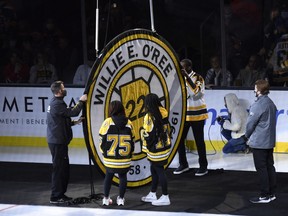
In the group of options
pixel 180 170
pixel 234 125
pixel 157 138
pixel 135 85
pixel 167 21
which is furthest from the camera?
pixel 167 21

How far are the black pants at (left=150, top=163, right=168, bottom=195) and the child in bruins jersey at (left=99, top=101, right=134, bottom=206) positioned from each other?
0.39 meters

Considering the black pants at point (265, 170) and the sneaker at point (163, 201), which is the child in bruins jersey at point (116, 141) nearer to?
the sneaker at point (163, 201)

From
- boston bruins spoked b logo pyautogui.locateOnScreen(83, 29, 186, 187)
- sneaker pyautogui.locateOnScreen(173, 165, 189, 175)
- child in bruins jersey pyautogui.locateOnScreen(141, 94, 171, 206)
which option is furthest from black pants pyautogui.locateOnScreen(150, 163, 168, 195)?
sneaker pyautogui.locateOnScreen(173, 165, 189, 175)

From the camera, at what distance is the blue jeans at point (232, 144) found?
13156mm

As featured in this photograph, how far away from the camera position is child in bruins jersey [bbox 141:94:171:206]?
32.6 feet

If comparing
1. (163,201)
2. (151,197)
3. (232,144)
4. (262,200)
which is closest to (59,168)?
(151,197)

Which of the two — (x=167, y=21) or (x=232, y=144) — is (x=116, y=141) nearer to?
(x=232, y=144)

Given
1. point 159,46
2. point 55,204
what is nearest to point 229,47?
point 159,46

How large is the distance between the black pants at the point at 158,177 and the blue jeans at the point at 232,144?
3.19 meters

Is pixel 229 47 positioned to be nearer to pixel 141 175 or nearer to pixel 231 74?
pixel 231 74

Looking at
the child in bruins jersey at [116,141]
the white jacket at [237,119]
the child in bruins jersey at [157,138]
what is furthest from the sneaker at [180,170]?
the child in bruins jersey at [116,141]

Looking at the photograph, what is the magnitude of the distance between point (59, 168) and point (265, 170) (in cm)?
249

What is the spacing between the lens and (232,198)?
10.6 m

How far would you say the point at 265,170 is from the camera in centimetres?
1020
